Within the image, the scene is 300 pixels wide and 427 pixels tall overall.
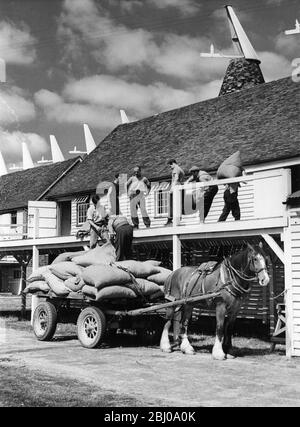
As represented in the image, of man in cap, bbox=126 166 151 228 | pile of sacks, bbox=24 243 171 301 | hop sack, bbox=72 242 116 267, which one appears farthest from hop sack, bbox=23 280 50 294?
man in cap, bbox=126 166 151 228

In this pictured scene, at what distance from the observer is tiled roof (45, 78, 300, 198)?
20812 mm

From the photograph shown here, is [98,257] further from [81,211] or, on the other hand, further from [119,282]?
[81,211]

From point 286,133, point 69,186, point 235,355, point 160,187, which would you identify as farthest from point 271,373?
point 69,186

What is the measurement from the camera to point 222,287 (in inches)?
483

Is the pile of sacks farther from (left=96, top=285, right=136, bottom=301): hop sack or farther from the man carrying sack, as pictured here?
the man carrying sack

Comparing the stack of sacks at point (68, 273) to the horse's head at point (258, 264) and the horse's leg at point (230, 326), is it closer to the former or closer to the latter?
the horse's leg at point (230, 326)

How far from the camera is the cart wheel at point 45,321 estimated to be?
15.4 meters

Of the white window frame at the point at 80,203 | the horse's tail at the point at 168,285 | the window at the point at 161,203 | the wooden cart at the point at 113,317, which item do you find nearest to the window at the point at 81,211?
the white window frame at the point at 80,203

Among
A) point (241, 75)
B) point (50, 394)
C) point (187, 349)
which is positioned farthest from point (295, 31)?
point (50, 394)

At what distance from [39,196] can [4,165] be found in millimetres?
18977

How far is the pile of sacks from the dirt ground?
1.29 meters

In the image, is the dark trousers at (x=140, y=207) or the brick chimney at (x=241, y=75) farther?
the brick chimney at (x=241, y=75)

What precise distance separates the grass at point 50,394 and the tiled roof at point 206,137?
11.7 metres
